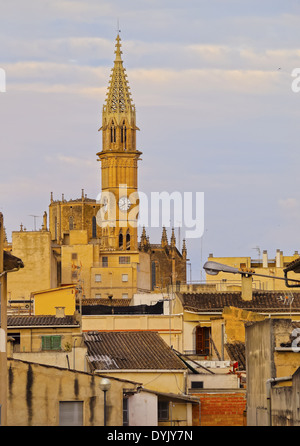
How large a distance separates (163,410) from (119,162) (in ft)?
409

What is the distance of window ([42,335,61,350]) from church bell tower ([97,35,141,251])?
112m

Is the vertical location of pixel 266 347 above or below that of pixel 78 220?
below

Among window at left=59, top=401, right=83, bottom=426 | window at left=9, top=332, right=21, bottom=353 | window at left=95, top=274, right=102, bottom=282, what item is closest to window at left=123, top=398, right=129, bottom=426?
window at left=59, top=401, right=83, bottom=426

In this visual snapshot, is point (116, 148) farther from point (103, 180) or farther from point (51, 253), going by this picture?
point (51, 253)

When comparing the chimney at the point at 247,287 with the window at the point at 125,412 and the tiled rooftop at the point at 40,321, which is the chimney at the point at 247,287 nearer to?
the window at the point at 125,412

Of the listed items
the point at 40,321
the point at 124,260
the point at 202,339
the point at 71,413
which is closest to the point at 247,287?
the point at 71,413

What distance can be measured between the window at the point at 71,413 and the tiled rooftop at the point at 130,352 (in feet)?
34.2

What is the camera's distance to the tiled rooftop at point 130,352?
1970 inches

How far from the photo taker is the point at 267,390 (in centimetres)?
3166

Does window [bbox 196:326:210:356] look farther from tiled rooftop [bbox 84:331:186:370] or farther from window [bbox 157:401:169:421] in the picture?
window [bbox 157:401:169:421]

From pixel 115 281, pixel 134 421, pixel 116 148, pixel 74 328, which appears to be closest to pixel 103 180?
pixel 116 148

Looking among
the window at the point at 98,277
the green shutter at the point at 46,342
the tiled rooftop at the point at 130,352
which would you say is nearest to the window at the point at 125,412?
the tiled rooftop at the point at 130,352

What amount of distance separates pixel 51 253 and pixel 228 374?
82787 millimetres

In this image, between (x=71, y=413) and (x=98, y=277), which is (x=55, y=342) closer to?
(x=71, y=413)
